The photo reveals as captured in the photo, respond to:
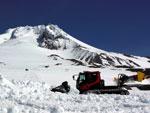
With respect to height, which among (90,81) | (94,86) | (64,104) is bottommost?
(64,104)

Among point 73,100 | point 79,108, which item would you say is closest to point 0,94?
point 73,100

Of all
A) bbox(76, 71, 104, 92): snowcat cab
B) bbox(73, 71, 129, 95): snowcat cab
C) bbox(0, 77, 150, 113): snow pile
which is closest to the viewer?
bbox(0, 77, 150, 113): snow pile

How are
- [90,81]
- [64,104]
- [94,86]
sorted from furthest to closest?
[90,81] < [94,86] < [64,104]

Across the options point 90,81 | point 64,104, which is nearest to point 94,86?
point 90,81

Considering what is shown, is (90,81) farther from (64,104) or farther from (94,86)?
(64,104)

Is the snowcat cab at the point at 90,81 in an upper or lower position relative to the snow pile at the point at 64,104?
upper

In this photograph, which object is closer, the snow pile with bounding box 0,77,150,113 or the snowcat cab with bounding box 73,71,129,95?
the snow pile with bounding box 0,77,150,113

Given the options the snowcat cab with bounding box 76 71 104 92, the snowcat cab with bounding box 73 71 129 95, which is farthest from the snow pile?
the snowcat cab with bounding box 76 71 104 92

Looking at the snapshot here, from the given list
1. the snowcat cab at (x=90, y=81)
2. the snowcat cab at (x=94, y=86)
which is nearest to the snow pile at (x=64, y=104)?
the snowcat cab at (x=94, y=86)

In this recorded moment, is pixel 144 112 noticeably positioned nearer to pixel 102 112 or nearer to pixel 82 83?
pixel 102 112

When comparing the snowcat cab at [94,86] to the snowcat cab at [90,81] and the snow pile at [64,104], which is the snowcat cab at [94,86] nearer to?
the snowcat cab at [90,81]

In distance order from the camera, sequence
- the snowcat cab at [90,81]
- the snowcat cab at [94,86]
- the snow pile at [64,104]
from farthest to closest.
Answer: the snowcat cab at [90,81] < the snowcat cab at [94,86] < the snow pile at [64,104]

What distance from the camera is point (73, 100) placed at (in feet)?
64.7

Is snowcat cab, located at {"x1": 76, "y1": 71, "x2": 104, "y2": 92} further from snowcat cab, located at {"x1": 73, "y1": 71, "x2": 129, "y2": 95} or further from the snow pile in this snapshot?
the snow pile
